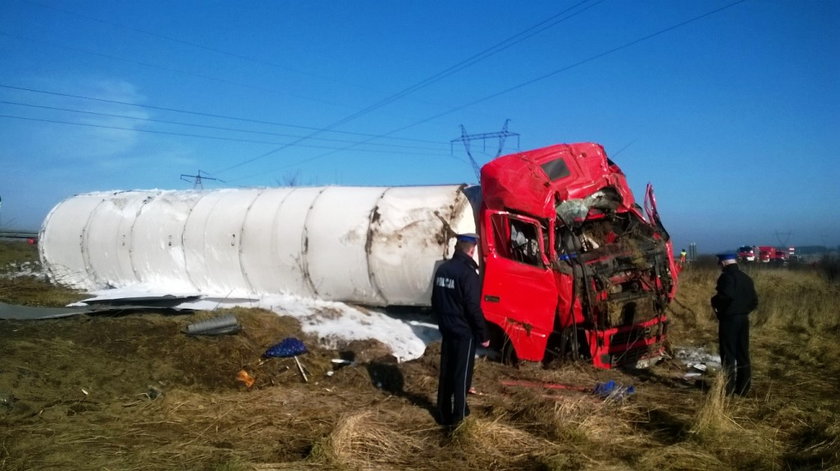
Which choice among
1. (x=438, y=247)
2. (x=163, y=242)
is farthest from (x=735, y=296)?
(x=163, y=242)

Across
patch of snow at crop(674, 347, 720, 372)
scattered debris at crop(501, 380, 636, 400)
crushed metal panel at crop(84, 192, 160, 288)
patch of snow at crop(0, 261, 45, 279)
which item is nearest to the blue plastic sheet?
scattered debris at crop(501, 380, 636, 400)

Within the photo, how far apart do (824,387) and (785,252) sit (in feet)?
113

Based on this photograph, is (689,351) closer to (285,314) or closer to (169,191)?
(285,314)

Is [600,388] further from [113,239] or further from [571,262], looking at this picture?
[113,239]

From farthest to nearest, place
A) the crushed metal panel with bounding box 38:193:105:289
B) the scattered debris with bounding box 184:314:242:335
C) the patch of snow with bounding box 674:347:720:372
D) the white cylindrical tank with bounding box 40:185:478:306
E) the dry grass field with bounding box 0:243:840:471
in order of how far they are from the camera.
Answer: the crushed metal panel with bounding box 38:193:105:289 → the white cylindrical tank with bounding box 40:185:478:306 → the scattered debris with bounding box 184:314:242:335 → the patch of snow with bounding box 674:347:720:372 → the dry grass field with bounding box 0:243:840:471

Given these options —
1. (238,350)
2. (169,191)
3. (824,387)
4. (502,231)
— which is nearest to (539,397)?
(502,231)

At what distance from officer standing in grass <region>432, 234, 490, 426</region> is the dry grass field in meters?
0.32

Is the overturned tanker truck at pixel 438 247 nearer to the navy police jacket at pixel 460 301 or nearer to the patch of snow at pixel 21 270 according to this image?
the patch of snow at pixel 21 270

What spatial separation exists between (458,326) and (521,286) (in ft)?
10.1

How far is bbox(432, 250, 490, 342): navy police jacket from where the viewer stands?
6141 mm

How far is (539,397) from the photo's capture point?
689 centimetres

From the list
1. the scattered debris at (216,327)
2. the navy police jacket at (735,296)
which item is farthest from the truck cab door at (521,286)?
the scattered debris at (216,327)

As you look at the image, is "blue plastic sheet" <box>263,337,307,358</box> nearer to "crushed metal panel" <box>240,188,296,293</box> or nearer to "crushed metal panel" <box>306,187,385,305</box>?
"crushed metal panel" <box>306,187,385,305</box>

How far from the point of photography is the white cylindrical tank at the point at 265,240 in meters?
11.2
